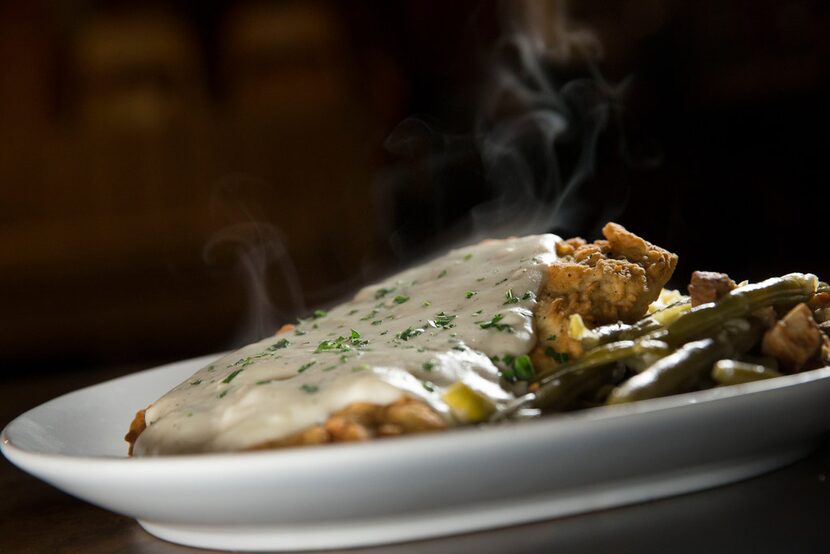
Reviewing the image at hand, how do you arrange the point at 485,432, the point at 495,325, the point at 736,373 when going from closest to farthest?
the point at 485,432
the point at 736,373
the point at 495,325

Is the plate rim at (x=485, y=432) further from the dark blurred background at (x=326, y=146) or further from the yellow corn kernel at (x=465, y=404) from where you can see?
the dark blurred background at (x=326, y=146)

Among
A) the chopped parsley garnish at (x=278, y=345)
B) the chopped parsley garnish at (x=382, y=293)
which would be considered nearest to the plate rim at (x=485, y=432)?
the chopped parsley garnish at (x=278, y=345)

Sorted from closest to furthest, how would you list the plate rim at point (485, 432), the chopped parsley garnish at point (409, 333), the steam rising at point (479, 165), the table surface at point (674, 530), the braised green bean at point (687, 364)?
the plate rim at point (485, 432) < the table surface at point (674, 530) < the braised green bean at point (687, 364) < the chopped parsley garnish at point (409, 333) < the steam rising at point (479, 165)

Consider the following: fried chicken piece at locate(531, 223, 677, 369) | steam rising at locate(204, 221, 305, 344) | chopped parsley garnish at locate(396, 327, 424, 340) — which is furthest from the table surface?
steam rising at locate(204, 221, 305, 344)

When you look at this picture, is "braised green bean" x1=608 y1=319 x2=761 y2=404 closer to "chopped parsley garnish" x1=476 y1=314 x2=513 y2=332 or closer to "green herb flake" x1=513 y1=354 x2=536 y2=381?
"green herb flake" x1=513 y1=354 x2=536 y2=381

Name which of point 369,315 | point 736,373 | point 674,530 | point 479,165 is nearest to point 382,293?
point 369,315

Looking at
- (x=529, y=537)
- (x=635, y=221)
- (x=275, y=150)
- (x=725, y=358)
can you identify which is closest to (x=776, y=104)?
(x=635, y=221)

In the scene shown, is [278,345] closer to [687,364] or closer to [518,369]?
[518,369]
